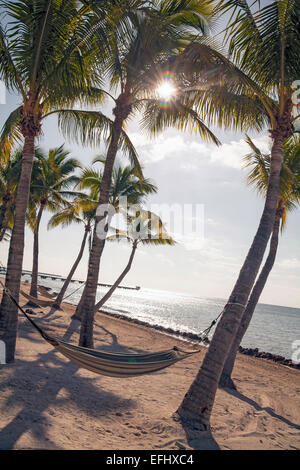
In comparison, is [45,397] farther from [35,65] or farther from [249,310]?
[35,65]

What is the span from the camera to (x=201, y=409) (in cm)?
403

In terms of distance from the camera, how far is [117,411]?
164 inches

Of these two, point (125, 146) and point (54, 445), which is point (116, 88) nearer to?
point (125, 146)

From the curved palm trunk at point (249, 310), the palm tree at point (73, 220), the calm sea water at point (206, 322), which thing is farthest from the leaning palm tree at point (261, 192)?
the calm sea water at point (206, 322)

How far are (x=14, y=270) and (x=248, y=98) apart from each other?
189 inches

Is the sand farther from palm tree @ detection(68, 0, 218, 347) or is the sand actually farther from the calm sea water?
the calm sea water

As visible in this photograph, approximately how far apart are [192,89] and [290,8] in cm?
201

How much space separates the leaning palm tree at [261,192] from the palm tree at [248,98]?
1.90m

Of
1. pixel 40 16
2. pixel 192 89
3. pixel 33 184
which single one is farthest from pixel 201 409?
pixel 33 184

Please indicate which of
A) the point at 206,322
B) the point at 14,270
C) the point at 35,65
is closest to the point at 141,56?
the point at 35,65

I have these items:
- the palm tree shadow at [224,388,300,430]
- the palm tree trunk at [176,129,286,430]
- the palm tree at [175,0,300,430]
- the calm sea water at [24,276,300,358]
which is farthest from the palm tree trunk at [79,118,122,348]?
the calm sea water at [24,276,300,358]

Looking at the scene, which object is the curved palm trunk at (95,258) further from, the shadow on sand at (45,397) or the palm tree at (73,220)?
the palm tree at (73,220)

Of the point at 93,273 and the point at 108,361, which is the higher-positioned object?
the point at 93,273

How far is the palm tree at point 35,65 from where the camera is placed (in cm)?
522
